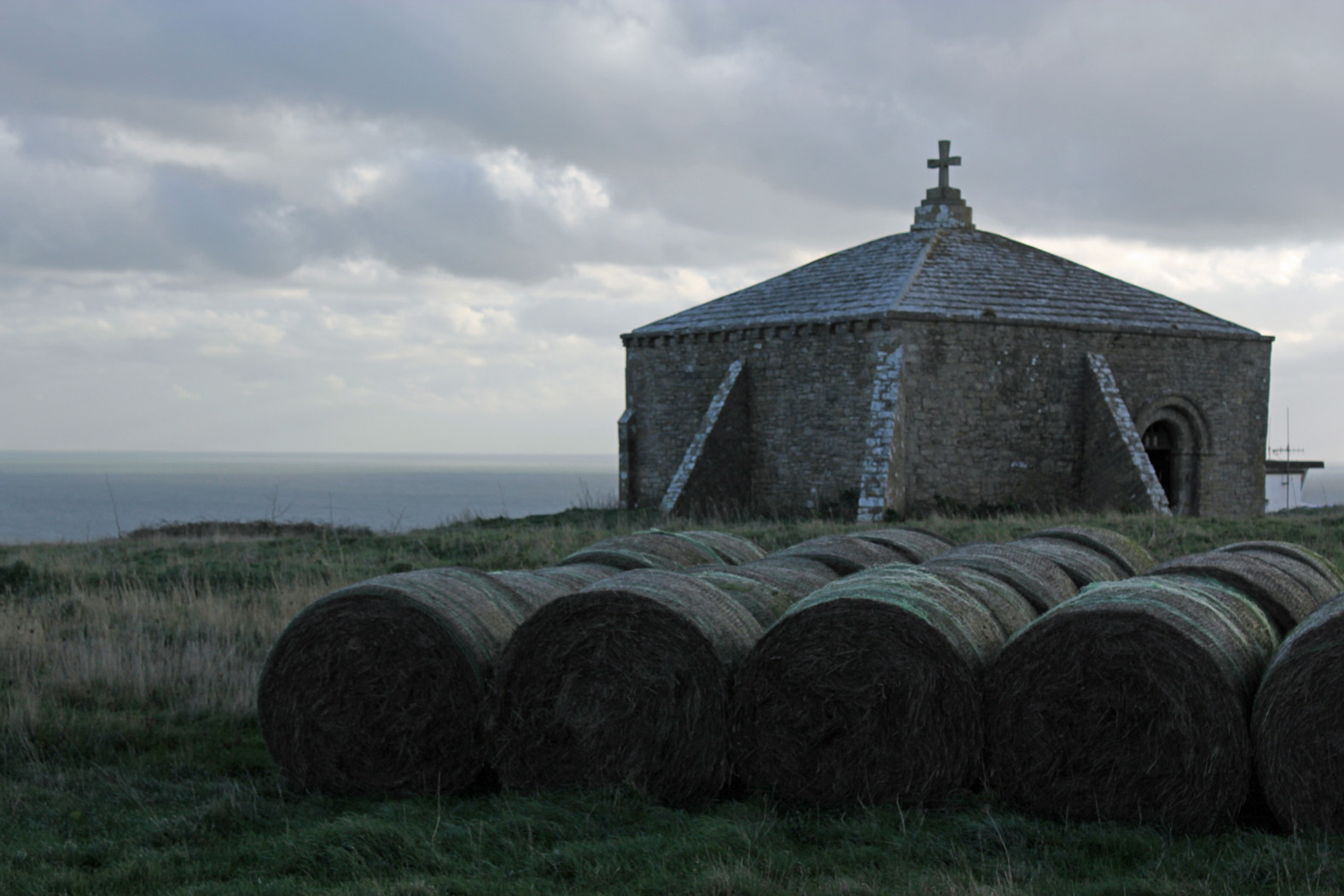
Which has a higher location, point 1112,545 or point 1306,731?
point 1112,545

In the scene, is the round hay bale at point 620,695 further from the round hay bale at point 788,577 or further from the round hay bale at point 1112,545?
the round hay bale at point 1112,545

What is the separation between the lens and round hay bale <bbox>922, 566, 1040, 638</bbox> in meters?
6.50

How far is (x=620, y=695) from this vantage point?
6.07m

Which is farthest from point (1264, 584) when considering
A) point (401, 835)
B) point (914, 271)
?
point (914, 271)

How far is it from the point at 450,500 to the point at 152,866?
307 ft

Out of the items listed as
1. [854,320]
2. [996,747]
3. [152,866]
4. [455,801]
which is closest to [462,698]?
[455,801]

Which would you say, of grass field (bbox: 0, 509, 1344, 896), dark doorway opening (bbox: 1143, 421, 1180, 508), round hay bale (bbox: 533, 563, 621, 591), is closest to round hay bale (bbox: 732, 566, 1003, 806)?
grass field (bbox: 0, 509, 1344, 896)

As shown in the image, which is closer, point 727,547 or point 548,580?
point 548,580

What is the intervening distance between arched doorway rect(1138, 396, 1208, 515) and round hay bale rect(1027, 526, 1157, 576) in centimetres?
1373

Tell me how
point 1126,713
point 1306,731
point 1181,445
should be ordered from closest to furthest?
1. point 1306,731
2. point 1126,713
3. point 1181,445

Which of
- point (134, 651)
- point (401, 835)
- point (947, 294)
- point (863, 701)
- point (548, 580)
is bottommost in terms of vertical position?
point (401, 835)

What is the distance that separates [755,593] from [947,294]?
15021 millimetres

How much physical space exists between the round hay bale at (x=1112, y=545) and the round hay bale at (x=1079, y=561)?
0.05m

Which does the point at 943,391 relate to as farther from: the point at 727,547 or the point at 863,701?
the point at 863,701
